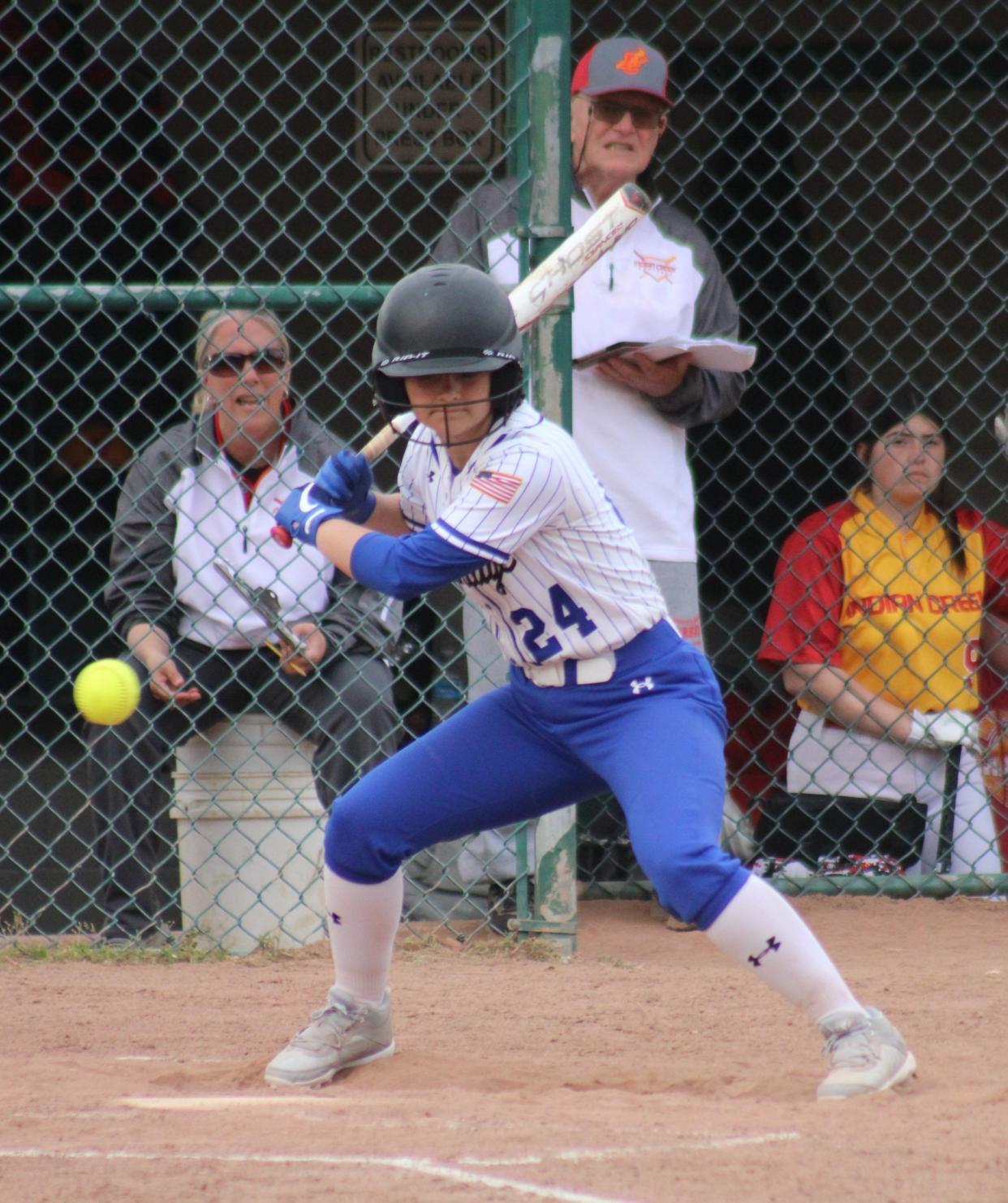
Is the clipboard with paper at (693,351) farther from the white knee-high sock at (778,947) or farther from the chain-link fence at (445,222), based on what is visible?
the white knee-high sock at (778,947)

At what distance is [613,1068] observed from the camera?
3211 millimetres

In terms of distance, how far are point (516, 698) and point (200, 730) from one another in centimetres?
155

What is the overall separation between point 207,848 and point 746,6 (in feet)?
13.7

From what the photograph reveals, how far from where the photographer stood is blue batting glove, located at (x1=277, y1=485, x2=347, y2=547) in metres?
3.02

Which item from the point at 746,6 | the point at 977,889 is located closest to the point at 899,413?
the point at 977,889

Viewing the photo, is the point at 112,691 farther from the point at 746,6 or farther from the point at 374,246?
the point at 746,6

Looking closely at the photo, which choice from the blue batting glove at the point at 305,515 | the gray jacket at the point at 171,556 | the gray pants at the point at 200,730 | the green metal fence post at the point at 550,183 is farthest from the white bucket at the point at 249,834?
the blue batting glove at the point at 305,515

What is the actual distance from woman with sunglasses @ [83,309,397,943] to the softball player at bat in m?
1.28

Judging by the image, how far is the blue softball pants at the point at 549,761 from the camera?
9.66ft

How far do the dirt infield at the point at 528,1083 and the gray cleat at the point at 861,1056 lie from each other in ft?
0.16

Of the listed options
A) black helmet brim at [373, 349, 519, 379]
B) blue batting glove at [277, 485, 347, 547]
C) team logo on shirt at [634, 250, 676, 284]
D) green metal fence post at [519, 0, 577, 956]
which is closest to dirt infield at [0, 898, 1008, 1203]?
green metal fence post at [519, 0, 577, 956]

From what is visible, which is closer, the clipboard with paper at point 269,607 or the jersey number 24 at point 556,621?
the jersey number 24 at point 556,621

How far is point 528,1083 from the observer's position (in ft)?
9.89

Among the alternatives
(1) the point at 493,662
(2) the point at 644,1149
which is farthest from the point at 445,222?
(2) the point at 644,1149
